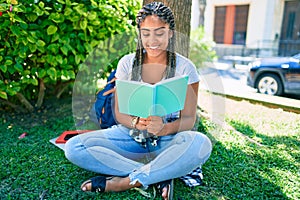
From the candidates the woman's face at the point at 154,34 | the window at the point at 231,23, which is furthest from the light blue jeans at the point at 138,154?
the window at the point at 231,23

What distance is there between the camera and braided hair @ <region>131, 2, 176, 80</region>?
6.06 ft

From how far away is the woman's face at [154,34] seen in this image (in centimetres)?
185

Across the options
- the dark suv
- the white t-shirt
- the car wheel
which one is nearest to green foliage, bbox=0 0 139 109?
the white t-shirt

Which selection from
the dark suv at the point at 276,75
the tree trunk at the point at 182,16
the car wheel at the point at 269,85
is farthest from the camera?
the car wheel at the point at 269,85

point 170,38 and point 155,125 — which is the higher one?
point 170,38

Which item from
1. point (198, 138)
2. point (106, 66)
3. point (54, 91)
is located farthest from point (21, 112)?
point (198, 138)

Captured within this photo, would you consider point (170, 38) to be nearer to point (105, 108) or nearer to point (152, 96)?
point (152, 96)

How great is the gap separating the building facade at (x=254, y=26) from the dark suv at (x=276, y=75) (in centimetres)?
682

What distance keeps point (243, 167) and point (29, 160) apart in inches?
69.6

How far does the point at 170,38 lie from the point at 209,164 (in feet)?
3.57

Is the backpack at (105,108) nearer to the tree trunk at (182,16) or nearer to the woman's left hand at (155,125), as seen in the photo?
the woman's left hand at (155,125)

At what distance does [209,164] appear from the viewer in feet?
7.75

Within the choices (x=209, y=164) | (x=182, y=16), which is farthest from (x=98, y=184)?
(x=182, y=16)

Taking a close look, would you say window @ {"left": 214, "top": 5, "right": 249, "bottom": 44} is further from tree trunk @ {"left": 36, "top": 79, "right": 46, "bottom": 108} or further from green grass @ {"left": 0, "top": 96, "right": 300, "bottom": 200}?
tree trunk @ {"left": 36, "top": 79, "right": 46, "bottom": 108}
